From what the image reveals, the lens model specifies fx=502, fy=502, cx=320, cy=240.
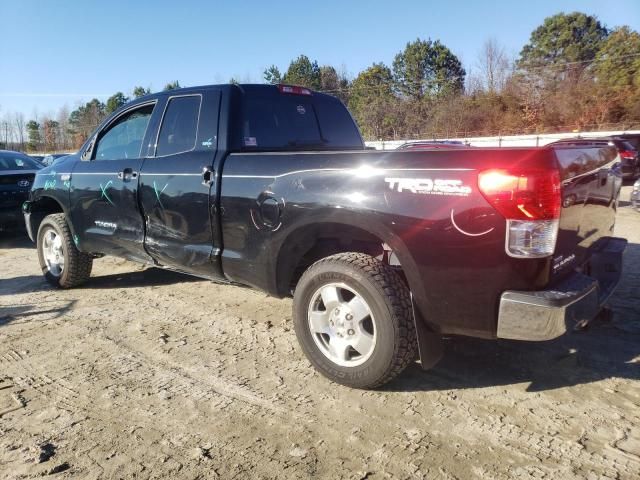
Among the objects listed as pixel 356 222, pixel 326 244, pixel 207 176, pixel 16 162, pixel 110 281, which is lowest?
pixel 110 281

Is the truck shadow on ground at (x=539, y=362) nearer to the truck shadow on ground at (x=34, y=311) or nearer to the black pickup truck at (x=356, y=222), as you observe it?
the black pickup truck at (x=356, y=222)

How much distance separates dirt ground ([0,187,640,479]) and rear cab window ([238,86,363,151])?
1558mm

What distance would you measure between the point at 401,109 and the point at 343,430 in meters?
51.3

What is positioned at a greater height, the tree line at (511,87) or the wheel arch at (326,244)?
the tree line at (511,87)

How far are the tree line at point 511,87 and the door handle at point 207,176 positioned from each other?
3940 centimetres

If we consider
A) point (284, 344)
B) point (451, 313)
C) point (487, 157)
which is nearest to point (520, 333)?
point (451, 313)

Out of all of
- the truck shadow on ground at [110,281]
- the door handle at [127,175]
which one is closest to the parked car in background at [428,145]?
the door handle at [127,175]

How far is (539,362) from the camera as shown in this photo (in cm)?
342

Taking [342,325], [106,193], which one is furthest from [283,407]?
[106,193]

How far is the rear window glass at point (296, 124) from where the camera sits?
158 inches

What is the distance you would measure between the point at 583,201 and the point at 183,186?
2.79 m

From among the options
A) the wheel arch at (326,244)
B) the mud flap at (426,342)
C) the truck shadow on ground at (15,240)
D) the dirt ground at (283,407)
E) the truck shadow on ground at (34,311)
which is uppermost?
the wheel arch at (326,244)

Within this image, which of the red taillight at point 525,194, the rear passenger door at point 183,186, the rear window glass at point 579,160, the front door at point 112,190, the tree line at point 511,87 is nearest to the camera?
the red taillight at point 525,194

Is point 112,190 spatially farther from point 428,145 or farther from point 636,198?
point 636,198
